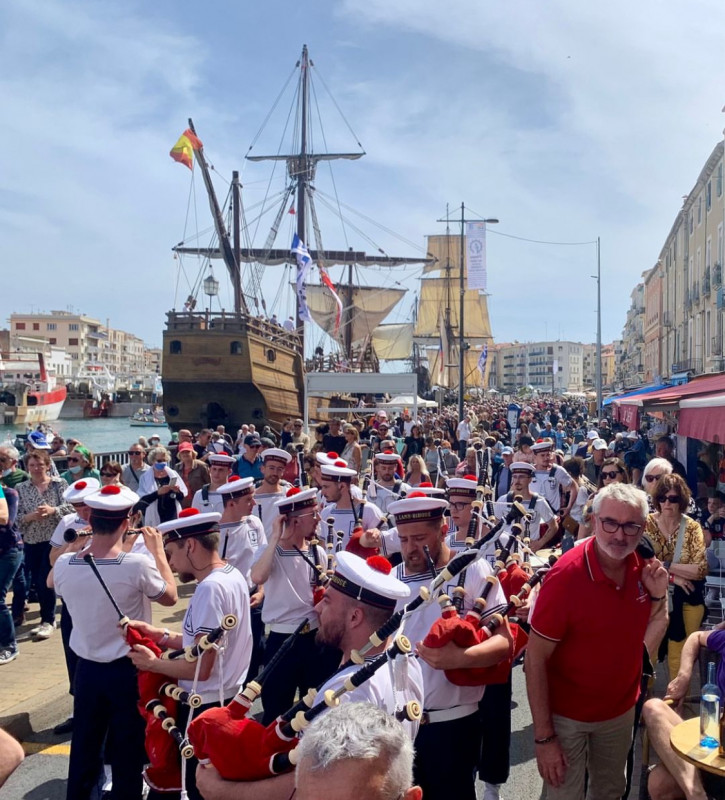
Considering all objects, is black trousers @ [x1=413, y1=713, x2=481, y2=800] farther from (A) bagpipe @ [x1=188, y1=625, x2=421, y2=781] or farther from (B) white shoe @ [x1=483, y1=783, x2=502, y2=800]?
(A) bagpipe @ [x1=188, y1=625, x2=421, y2=781]

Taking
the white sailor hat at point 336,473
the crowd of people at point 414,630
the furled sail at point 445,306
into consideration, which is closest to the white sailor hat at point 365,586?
the crowd of people at point 414,630

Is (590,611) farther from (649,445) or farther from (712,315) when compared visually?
(712,315)

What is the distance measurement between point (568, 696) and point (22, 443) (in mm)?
14005

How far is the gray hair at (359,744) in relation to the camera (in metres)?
1.76

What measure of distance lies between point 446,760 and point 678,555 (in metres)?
2.81

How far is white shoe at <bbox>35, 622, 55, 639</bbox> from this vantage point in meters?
7.33

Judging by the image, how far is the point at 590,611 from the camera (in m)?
3.33

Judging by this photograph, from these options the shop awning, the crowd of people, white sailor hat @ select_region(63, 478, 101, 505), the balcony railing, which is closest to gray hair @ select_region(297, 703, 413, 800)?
the crowd of people

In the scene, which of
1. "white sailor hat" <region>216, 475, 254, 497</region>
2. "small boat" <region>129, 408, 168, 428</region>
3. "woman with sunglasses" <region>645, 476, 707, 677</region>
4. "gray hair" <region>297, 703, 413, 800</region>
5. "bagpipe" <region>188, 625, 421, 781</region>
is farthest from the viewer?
"small boat" <region>129, 408, 168, 428</region>

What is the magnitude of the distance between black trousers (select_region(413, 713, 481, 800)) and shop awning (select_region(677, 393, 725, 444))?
612cm

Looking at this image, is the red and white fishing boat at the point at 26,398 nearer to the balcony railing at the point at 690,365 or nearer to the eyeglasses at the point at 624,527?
the balcony railing at the point at 690,365

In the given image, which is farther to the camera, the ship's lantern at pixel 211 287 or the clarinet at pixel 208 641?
the ship's lantern at pixel 211 287

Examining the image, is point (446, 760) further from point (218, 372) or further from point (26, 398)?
point (26, 398)

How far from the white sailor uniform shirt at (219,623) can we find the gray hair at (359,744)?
5.24ft
